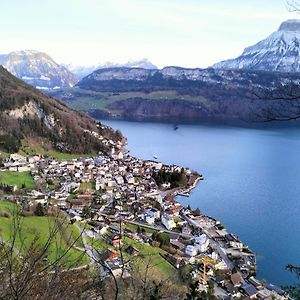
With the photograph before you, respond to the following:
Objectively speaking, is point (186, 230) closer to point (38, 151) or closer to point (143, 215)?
point (143, 215)

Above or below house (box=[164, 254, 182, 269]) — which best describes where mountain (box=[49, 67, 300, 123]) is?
above

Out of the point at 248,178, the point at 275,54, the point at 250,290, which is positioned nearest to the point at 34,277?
the point at 250,290

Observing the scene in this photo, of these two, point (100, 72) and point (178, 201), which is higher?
point (100, 72)

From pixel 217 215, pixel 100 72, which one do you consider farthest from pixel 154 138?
pixel 100 72

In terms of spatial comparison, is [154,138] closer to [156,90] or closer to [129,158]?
[129,158]

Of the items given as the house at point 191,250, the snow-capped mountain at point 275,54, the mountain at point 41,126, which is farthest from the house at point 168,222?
the snow-capped mountain at point 275,54

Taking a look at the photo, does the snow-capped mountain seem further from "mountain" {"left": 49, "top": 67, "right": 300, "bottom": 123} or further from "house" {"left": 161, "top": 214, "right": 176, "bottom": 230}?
"house" {"left": 161, "top": 214, "right": 176, "bottom": 230}

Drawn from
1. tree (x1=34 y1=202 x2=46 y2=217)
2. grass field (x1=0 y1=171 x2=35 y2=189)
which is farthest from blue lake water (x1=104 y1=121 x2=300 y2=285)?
grass field (x1=0 y1=171 x2=35 y2=189)
